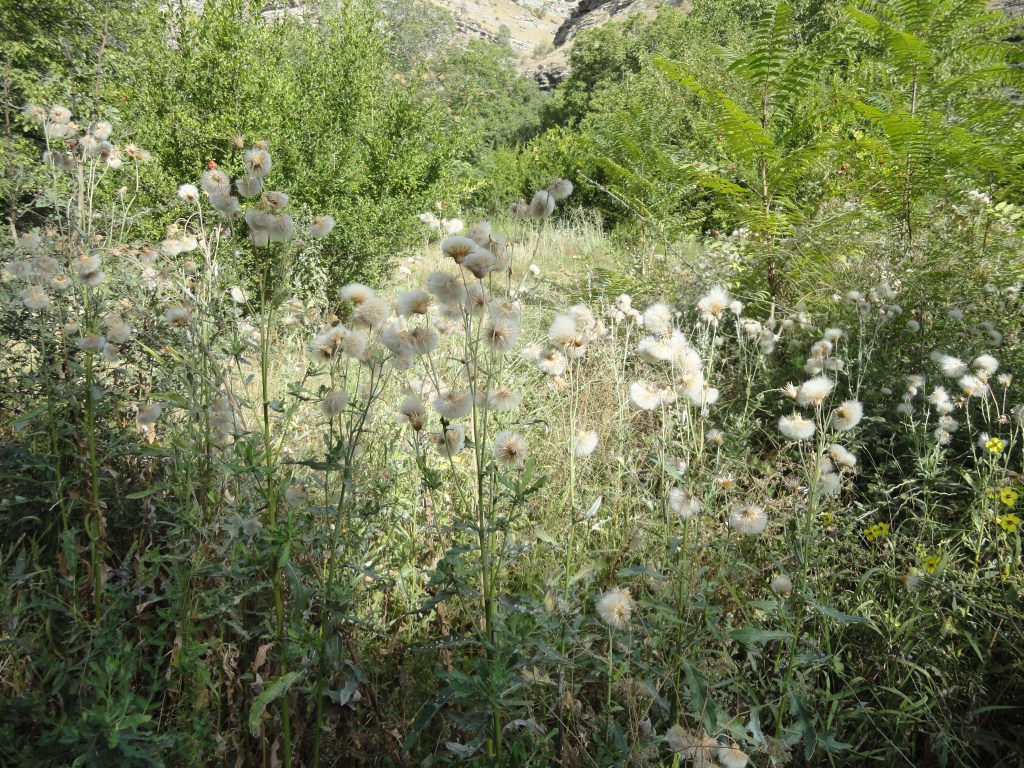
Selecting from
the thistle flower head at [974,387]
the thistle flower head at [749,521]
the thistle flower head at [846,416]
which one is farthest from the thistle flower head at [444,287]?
the thistle flower head at [974,387]

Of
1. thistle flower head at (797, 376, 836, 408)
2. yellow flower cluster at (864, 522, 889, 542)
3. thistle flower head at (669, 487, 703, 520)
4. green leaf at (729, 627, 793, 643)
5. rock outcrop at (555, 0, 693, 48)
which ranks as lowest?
yellow flower cluster at (864, 522, 889, 542)

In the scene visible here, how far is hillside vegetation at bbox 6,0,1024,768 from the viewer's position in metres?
1.14

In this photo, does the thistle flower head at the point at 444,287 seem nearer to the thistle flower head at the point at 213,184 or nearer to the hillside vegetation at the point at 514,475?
the hillside vegetation at the point at 514,475

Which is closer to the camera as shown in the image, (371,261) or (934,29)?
(934,29)

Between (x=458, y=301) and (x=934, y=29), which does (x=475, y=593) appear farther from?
(x=934, y=29)

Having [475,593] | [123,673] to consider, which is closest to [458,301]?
[475,593]

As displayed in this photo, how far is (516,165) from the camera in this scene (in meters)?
14.2

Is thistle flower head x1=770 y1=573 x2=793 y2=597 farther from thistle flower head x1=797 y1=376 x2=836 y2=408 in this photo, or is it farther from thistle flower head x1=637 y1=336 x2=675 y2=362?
thistle flower head x1=637 y1=336 x2=675 y2=362

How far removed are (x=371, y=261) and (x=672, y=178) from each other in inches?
118

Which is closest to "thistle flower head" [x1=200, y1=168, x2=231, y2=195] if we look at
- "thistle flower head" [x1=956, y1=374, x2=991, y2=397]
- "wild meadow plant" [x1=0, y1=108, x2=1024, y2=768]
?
"wild meadow plant" [x1=0, y1=108, x2=1024, y2=768]

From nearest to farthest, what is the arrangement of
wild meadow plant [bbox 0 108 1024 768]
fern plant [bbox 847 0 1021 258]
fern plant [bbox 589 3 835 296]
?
wild meadow plant [bbox 0 108 1024 768], fern plant [bbox 847 0 1021 258], fern plant [bbox 589 3 835 296]

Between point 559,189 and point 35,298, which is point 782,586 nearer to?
point 559,189

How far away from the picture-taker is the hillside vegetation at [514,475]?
1.14 meters

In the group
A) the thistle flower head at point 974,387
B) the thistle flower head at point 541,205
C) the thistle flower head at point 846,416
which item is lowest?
the thistle flower head at point 974,387
